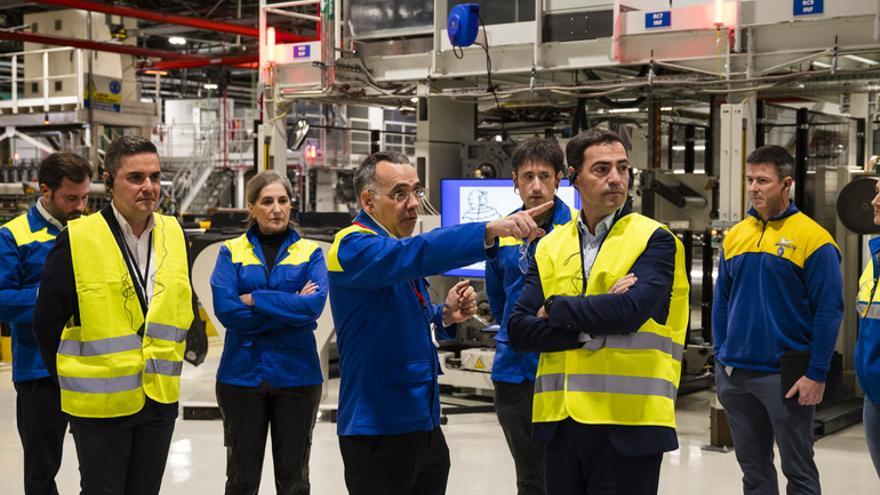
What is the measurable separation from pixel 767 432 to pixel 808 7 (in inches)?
128

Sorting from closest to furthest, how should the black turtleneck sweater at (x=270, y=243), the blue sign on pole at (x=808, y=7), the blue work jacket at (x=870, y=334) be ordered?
the blue work jacket at (x=870, y=334)
the black turtleneck sweater at (x=270, y=243)
the blue sign on pole at (x=808, y=7)

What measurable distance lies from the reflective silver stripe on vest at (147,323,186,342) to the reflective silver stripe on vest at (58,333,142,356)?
0.07 meters

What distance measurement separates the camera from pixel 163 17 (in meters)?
18.0

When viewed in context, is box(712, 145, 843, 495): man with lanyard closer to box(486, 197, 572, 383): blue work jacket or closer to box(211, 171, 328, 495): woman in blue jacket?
box(486, 197, 572, 383): blue work jacket

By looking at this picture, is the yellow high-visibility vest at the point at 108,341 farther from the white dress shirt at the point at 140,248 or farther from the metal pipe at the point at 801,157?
the metal pipe at the point at 801,157

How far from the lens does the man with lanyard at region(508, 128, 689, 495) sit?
118 inches

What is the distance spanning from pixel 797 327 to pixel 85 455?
289 cm

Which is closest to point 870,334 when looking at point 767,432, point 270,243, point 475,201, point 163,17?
Result: point 767,432

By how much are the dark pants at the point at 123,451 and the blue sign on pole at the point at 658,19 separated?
4.73 meters

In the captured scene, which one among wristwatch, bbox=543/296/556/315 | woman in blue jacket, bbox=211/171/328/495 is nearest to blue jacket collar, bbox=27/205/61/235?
woman in blue jacket, bbox=211/171/328/495

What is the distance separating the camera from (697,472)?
6527 millimetres

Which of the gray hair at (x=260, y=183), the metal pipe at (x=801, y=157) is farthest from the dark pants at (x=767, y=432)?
the metal pipe at (x=801, y=157)

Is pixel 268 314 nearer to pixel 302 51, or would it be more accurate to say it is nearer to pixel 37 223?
pixel 37 223

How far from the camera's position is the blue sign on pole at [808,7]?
6699 mm
